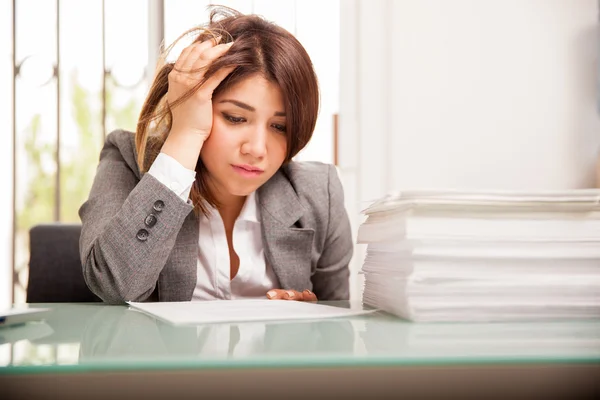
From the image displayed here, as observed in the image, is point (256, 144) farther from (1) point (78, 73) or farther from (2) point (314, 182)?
(1) point (78, 73)

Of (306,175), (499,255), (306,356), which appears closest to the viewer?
(306,356)

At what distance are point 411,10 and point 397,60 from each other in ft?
0.89

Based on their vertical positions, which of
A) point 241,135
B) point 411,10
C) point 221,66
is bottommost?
point 241,135

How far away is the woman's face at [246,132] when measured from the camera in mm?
1140

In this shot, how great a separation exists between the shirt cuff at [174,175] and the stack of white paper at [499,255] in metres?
0.49

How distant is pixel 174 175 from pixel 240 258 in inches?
13.3

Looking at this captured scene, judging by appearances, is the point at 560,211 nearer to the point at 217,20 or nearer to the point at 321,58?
the point at 217,20

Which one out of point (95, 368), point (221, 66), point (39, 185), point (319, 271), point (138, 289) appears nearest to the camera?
point (95, 368)

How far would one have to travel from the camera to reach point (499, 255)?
24.9 inches

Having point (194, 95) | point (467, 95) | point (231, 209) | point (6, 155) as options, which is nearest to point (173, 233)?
point (194, 95)

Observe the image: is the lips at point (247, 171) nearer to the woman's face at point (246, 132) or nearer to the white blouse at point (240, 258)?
the woman's face at point (246, 132)

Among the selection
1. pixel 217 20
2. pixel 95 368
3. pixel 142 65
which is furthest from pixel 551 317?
pixel 142 65

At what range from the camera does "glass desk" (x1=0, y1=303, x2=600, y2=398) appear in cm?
41

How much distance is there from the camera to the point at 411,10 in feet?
10.1
